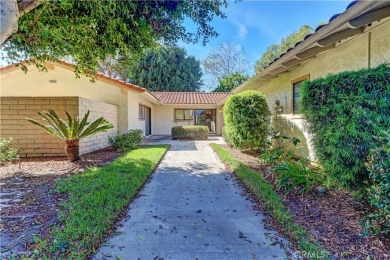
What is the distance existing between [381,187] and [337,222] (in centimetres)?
93

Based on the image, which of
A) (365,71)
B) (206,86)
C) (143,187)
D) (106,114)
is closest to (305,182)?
(365,71)

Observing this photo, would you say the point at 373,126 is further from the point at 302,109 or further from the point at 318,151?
the point at 302,109

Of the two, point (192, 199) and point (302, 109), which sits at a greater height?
point (302, 109)

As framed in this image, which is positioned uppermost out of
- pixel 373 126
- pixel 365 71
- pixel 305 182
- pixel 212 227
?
pixel 365 71

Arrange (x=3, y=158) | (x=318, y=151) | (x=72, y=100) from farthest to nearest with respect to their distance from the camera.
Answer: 1. (x=72, y=100)
2. (x=3, y=158)
3. (x=318, y=151)

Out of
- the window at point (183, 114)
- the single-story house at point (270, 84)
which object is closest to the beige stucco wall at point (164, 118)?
the window at point (183, 114)

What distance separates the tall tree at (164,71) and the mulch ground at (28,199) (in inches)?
895

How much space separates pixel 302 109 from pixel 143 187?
3902 mm

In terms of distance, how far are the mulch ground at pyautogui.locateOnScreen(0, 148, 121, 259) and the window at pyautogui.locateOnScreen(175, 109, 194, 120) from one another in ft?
43.2

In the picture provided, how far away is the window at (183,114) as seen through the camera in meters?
20.2

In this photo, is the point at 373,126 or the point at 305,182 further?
the point at 305,182

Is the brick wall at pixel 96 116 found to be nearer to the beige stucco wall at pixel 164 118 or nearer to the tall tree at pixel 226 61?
the beige stucco wall at pixel 164 118

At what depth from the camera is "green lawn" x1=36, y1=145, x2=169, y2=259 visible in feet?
8.39

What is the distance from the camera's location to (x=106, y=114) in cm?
1026
